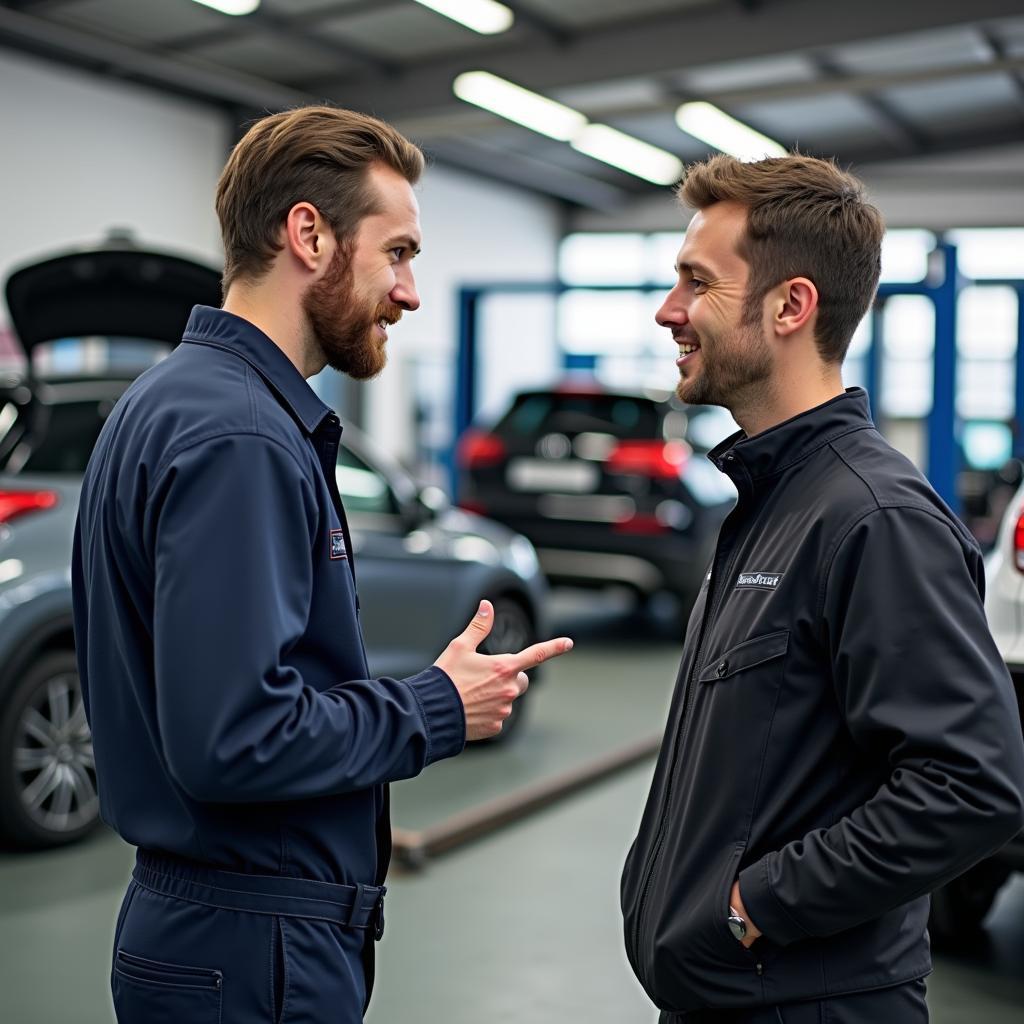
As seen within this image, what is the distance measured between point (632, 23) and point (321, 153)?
10.2m

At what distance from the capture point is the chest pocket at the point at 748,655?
5.07 feet

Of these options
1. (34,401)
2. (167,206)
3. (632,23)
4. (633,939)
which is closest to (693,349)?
(633,939)

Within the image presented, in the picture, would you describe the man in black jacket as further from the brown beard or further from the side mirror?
the side mirror

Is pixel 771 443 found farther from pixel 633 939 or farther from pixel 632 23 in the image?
pixel 632 23

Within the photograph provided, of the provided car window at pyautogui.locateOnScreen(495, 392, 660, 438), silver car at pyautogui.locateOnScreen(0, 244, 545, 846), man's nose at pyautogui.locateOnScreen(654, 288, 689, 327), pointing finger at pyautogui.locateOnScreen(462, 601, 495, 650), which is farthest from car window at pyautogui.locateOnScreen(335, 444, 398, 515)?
pointing finger at pyautogui.locateOnScreen(462, 601, 495, 650)

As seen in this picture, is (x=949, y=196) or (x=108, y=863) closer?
(x=108, y=863)

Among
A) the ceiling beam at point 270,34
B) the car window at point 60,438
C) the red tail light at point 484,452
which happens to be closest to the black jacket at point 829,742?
the car window at point 60,438

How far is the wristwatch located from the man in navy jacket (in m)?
0.36

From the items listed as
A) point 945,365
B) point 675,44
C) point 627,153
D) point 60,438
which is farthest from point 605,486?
→ point 627,153

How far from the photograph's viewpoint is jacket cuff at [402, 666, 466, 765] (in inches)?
60.5

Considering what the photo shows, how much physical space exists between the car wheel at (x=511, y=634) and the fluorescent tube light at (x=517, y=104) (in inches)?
273

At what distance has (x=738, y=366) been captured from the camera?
1740mm

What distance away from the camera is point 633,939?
1.71 m

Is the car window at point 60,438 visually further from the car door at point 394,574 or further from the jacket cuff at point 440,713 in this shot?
the jacket cuff at point 440,713
